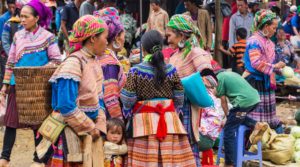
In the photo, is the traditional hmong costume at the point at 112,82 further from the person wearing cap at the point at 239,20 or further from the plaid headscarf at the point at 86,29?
the person wearing cap at the point at 239,20

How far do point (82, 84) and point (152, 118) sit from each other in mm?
906

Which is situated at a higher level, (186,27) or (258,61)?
(186,27)

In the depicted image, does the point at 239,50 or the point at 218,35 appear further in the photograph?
the point at 218,35

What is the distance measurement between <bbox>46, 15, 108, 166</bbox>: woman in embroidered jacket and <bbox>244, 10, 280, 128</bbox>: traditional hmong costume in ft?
11.5

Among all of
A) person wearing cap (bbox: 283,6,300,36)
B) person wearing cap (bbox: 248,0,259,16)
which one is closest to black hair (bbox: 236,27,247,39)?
person wearing cap (bbox: 248,0,259,16)

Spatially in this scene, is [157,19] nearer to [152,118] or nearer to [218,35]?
[218,35]

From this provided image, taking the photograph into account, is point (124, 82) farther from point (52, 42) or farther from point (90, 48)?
point (52, 42)

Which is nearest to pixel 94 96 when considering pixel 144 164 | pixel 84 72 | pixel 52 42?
pixel 84 72

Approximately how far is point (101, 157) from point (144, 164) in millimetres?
600

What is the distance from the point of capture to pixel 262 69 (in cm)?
842

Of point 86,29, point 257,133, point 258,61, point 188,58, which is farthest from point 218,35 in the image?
point 86,29

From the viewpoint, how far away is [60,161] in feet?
17.3

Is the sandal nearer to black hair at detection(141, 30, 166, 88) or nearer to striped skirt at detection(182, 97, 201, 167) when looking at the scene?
striped skirt at detection(182, 97, 201, 167)

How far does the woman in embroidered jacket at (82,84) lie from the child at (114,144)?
52 cm
